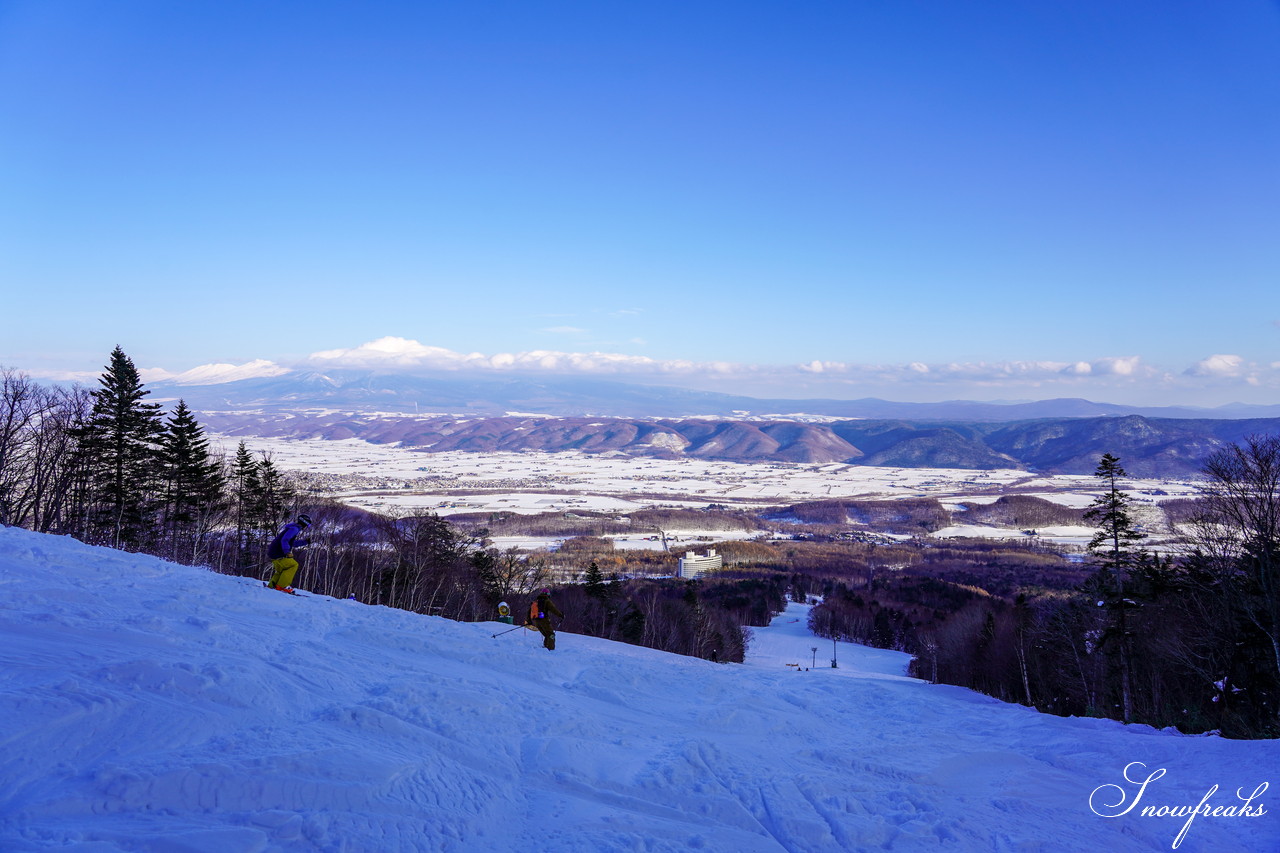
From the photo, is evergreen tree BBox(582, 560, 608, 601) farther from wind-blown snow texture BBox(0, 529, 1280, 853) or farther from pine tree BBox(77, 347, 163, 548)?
wind-blown snow texture BBox(0, 529, 1280, 853)

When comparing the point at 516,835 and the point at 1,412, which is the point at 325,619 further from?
the point at 1,412

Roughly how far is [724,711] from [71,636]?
27.2 feet

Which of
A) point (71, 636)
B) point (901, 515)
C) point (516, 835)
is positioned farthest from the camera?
point (901, 515)

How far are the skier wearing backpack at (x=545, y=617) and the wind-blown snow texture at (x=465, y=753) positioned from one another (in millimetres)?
975

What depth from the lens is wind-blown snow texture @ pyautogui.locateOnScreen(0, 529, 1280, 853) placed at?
459cm

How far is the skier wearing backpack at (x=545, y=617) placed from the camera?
1230cm

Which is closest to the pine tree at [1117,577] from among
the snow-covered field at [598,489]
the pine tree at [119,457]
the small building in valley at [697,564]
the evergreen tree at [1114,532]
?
the evergreen tree at [1114,532]

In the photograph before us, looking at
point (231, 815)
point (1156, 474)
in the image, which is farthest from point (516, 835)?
point (1156, 474)

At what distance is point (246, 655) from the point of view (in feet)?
25.6

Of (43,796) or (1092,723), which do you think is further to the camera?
(1092,723)

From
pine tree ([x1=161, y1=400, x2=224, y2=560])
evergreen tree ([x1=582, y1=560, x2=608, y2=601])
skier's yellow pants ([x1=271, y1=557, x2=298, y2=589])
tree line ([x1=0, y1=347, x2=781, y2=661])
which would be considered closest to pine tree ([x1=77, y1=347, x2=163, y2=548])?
tree line ([x1=0, y1=347, x2=781, y2=661])

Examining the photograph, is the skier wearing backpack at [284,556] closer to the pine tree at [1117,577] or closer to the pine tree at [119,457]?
the pine tree at [119,457]

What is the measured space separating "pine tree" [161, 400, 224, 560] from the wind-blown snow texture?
69.0 feet

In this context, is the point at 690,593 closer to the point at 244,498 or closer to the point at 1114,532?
the point at 1114,532
